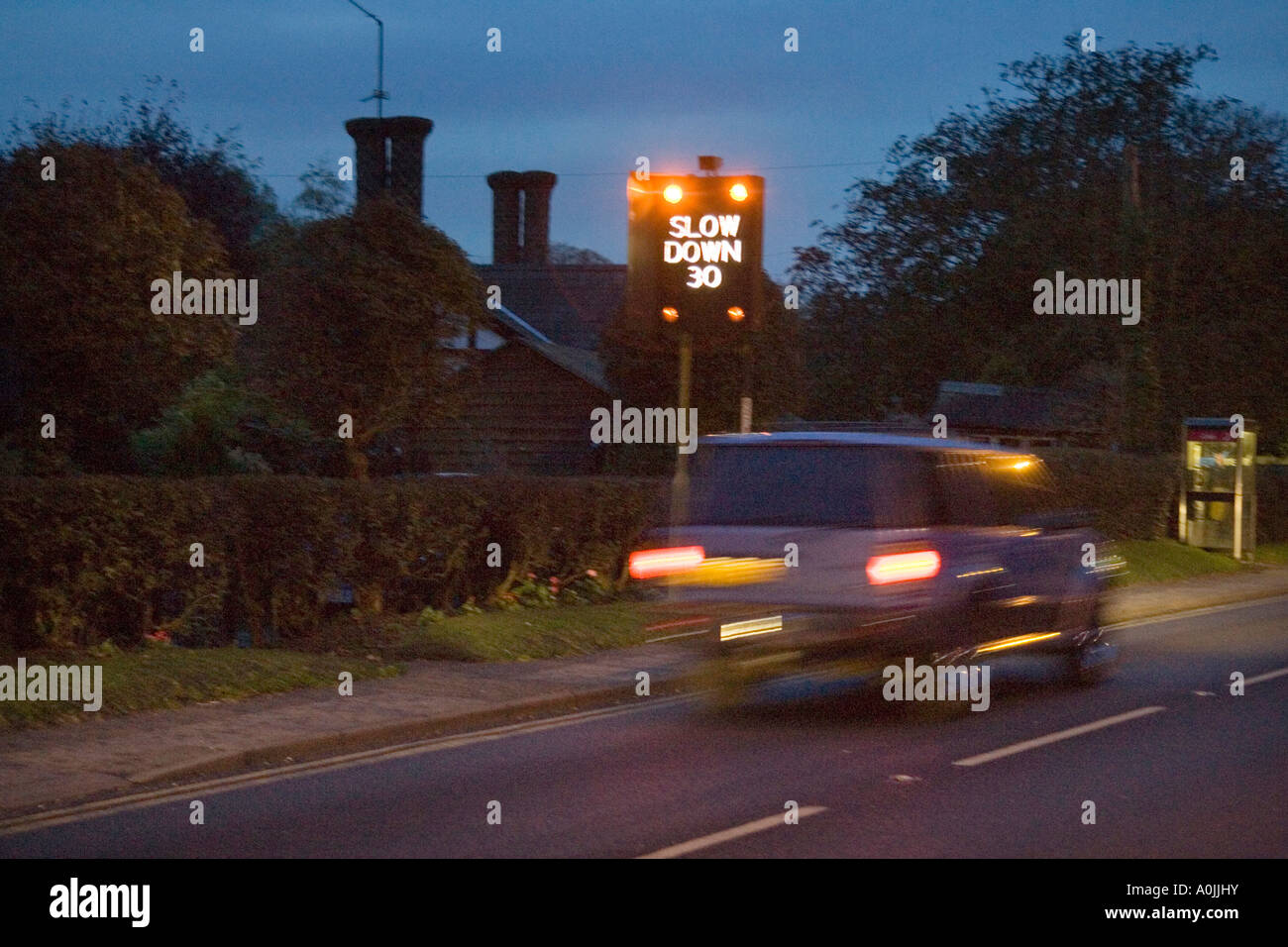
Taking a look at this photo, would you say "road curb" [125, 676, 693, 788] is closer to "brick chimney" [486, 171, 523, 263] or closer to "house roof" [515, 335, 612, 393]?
"house roof" [515, 335, 612, 393]

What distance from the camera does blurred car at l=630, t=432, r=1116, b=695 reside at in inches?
408

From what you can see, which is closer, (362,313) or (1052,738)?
(1052,738)

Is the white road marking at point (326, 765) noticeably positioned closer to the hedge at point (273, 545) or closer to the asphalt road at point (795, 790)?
the asphalt road at point (795, 790)

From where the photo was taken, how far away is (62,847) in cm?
741

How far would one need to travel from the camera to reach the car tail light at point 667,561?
10.9 meters

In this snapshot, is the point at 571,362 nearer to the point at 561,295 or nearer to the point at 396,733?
the point at 561,295

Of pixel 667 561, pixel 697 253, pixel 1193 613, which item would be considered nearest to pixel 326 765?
pixel 667 561

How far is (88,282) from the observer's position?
15.0 m

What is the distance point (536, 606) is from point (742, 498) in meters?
5.69

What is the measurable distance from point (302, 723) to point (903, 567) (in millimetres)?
4364

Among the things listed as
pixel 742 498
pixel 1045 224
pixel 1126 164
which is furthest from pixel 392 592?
pixel 1045 224

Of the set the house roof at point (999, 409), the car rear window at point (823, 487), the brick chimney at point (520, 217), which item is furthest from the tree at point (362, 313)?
the brick chimney at point (520, 217)

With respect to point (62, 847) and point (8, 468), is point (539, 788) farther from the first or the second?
point (8, 468)

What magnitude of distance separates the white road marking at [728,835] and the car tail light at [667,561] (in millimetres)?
2995
